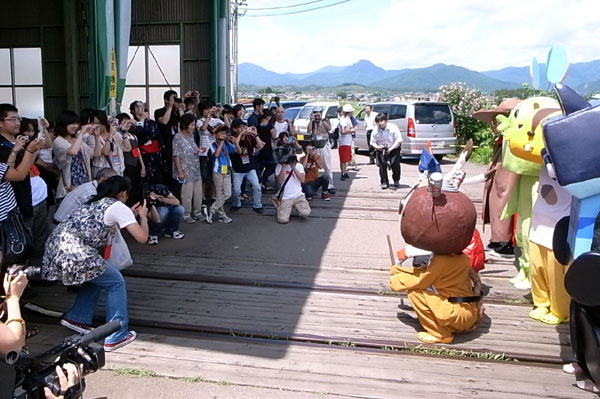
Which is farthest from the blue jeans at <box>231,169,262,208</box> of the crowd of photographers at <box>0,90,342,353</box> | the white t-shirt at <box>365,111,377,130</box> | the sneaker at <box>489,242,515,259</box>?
the white t-shirt at <box>365,111,377,130</box>

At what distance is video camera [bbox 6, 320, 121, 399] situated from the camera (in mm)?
2322

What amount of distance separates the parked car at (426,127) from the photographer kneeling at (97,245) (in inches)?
455

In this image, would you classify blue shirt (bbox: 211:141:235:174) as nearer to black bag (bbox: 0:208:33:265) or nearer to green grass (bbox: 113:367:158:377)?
black bag (bbox: 0:208:33:265)

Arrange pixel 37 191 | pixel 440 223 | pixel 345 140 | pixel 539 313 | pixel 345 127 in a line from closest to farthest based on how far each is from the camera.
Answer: pixel 440 223, pixel 539 313, pixel 37 191, pixel 345 127, pixel 345 140

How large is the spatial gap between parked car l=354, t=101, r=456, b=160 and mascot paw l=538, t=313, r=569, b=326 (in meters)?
10.3

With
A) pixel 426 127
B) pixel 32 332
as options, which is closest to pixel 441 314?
pixel 32 332

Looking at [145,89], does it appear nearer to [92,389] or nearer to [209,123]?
[209,123]

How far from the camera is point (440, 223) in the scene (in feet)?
14.1

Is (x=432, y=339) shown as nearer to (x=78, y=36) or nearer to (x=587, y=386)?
(x=587, y=386)

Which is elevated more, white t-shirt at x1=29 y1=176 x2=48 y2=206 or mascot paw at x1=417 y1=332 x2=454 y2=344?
white t-shirt at x1=29 y1=176 x2=48 y2=206

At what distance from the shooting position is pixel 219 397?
3.61 meters

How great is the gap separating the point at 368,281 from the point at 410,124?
9779 millimetres

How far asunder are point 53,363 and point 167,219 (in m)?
4.97

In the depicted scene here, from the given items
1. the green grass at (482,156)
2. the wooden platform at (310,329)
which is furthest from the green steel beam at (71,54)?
the green grass at (482,156)
